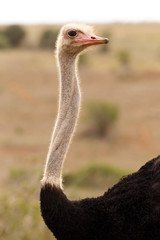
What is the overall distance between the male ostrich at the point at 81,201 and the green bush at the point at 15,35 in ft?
130

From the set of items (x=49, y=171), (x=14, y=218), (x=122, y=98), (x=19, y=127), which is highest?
(x=122, y=98)

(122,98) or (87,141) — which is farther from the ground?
(122,98)

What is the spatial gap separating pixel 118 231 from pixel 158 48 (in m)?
44.5

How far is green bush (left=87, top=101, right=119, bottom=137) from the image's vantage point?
22.7m

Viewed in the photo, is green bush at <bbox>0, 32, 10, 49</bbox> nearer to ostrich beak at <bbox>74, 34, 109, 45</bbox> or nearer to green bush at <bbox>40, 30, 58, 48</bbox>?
green bush at <bbox>40, 30, 58, 48</bbox>

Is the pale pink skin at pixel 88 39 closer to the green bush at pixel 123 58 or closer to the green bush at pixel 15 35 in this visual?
the green bush at pixel 123 58

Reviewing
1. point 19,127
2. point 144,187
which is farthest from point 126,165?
point 144,187

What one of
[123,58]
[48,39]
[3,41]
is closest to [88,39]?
[123,58]

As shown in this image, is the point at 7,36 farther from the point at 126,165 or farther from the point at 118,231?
the point at 118,231

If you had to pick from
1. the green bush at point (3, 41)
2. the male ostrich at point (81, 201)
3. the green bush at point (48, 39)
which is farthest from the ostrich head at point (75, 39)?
the green bush at point (48, 39)

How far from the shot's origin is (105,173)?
662 inches

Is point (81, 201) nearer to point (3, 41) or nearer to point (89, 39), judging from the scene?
point (89, 39)

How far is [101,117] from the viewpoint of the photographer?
2270cm

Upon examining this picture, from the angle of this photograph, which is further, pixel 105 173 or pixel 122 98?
pixel 122 98
